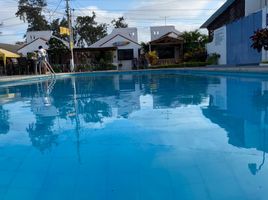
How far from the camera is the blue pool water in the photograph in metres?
2.88

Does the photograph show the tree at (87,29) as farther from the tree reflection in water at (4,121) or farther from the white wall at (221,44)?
the tree reflection in water at (4,121)

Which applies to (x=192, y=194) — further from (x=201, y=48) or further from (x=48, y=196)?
(x=201, y=48)

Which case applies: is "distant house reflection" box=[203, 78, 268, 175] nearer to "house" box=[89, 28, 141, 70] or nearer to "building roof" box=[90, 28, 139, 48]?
"house" box=[89, 28, 141, 70]

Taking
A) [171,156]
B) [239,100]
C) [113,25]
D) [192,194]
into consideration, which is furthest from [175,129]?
[113,25]

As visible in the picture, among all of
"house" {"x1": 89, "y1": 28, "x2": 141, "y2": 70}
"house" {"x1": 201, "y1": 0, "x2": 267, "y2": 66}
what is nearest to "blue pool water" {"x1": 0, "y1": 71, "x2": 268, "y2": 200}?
"house" {"x1": 201, "y1": 0, "x2": 267, "y2": 66}

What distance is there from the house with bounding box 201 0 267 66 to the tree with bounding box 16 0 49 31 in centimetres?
2784

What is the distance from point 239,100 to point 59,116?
4085 mm

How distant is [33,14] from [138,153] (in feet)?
150

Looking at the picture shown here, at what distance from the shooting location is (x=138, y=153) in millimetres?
3941

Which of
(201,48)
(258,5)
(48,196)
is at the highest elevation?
(258,5)

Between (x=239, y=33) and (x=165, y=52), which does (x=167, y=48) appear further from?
(x=239, y=33)

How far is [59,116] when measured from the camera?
648 cm

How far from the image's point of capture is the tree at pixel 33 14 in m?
44.5

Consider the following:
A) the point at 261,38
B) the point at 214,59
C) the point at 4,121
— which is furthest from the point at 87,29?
the point at 4,121
